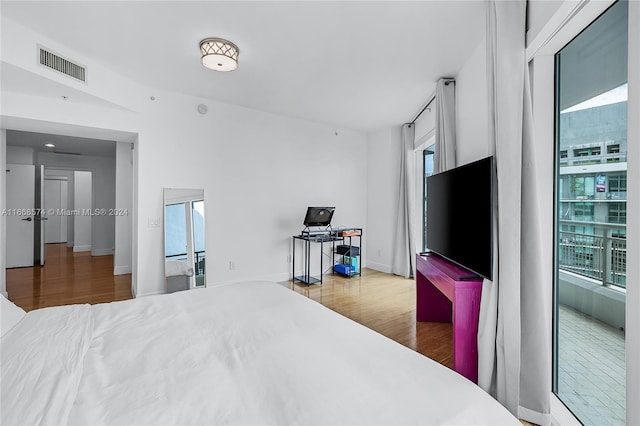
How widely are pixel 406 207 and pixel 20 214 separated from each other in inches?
282

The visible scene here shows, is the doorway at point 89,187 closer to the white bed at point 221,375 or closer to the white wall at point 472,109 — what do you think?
the white bed at point 221,375

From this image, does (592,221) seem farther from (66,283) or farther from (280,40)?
(66,283)

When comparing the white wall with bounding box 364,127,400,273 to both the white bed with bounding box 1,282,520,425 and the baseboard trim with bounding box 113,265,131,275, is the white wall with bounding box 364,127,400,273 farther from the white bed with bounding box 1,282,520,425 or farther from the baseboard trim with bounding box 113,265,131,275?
the baseboard trim with bounding box 113,265,131,275

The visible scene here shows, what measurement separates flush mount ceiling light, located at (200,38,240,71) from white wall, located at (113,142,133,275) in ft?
11.2

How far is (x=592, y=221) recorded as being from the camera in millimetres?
1533

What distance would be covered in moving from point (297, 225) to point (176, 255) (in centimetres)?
187

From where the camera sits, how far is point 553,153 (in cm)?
181

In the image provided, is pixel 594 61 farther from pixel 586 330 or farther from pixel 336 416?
pixel 336 416

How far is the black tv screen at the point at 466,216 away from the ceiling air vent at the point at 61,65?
3655 millimetres

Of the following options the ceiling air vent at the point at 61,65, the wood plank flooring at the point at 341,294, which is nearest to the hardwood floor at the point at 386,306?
the wood plank flooring at the point at 341,294

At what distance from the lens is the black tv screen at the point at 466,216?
1.90m

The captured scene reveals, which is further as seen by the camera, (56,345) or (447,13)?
(447,13)

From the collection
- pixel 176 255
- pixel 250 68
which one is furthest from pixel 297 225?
pixel 250 68

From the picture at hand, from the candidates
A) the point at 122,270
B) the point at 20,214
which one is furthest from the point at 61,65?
the point at 20,214
